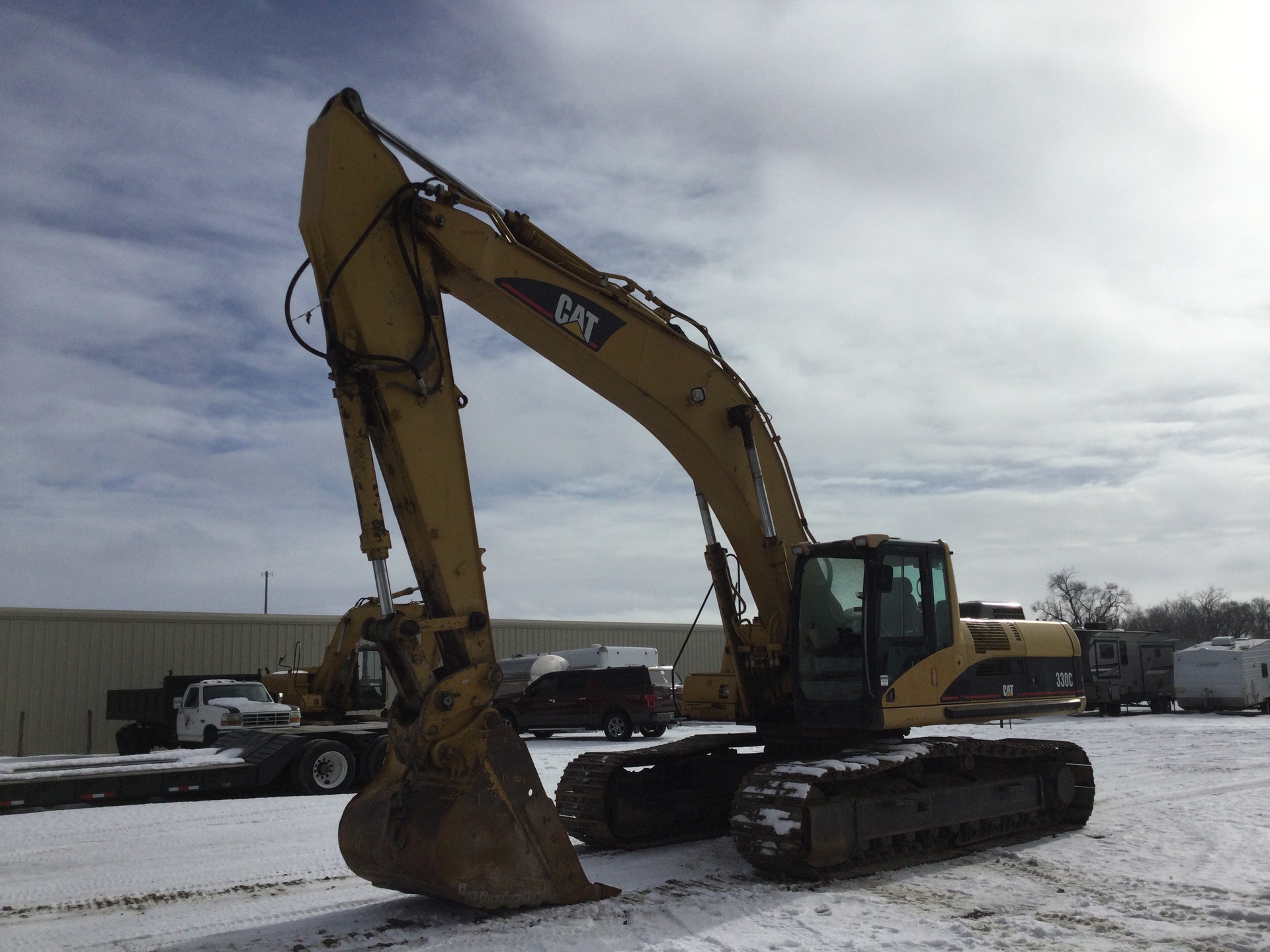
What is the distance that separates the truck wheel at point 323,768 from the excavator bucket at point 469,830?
9.36 metres

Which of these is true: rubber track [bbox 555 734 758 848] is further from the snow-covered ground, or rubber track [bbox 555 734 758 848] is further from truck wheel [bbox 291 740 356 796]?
truck wheel [bbox 291 740 356 796]

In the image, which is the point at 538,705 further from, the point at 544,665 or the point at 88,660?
the point at 88,660

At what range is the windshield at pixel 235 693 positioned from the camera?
2030cm

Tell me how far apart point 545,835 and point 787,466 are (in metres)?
4.29

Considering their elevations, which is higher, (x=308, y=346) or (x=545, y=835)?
(x=308, y=346)

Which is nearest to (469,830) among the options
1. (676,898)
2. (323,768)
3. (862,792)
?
(676,898)

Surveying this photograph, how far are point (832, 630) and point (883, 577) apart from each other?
63 cm

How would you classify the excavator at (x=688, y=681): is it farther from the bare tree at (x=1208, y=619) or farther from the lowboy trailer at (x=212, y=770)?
the bare tree at (x=1208, y=619)

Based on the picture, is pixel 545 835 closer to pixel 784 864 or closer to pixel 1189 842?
pixel 784 864

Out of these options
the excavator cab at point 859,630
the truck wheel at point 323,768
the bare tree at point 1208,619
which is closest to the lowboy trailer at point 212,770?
the truck wheel at point 323,768

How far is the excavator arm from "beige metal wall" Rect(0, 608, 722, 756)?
2224 cm

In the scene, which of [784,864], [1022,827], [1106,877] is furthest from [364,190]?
[1022,827]

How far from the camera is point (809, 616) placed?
353 inches

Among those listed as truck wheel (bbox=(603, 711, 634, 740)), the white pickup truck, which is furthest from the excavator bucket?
truck wheel (bbox=(603, 711, 634, 740))
